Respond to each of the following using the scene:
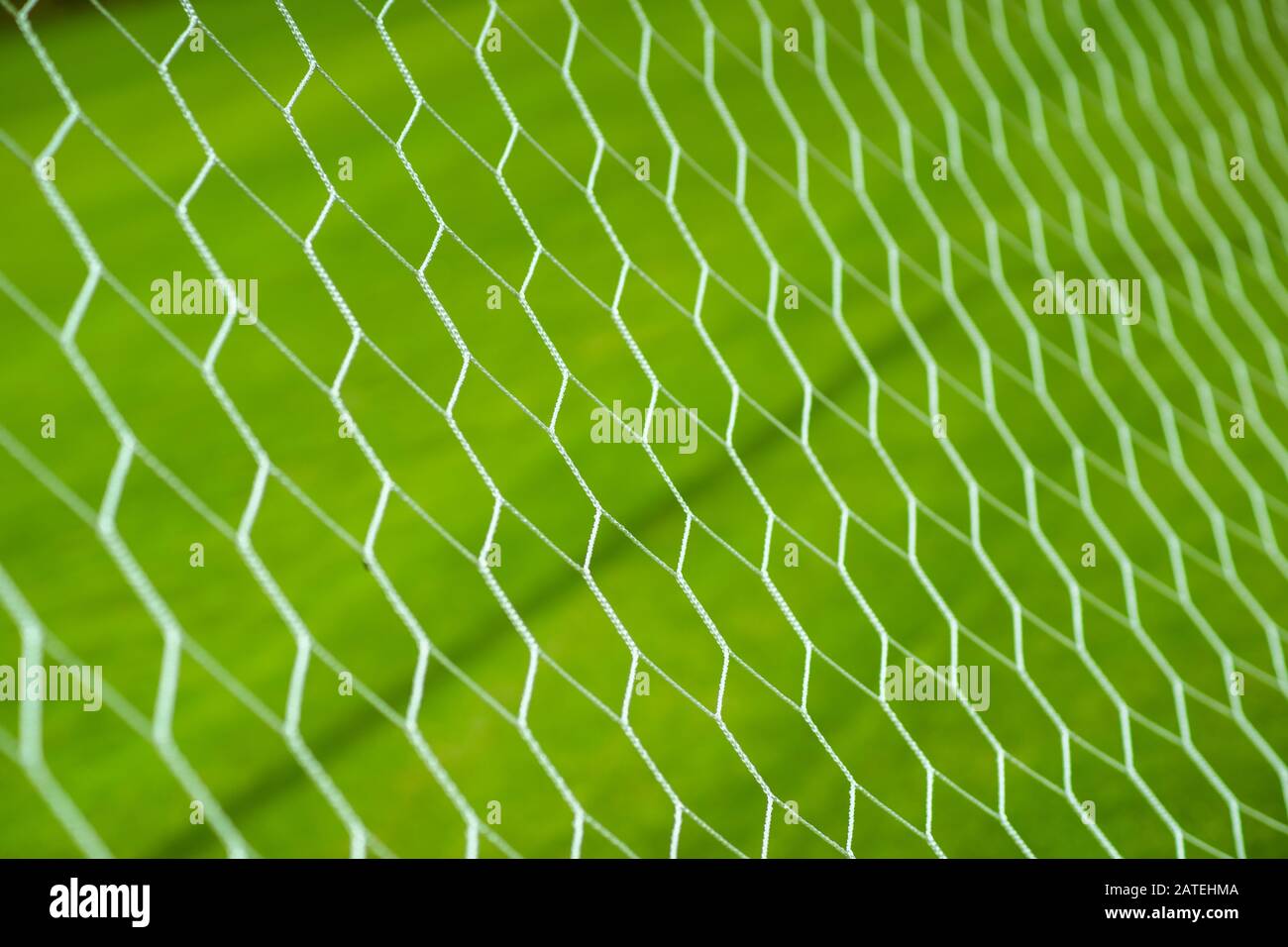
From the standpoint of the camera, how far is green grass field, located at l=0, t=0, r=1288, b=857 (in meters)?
0.79

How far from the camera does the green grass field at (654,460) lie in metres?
0.79

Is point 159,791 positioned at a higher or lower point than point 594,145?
lower

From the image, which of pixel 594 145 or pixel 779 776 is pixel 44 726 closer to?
pixel 779 776

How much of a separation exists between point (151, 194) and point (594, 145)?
499 millimetres

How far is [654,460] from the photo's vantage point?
2.93 feet

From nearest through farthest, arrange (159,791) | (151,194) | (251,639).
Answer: (159,791)
(251,639)
(151,194)

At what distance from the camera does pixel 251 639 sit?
2.93 feet
